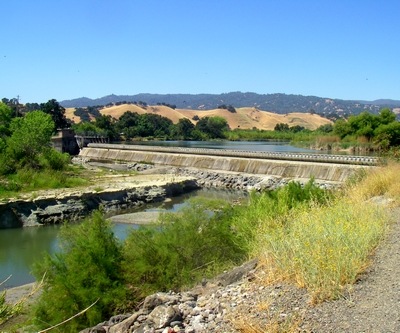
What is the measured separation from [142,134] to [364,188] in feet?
356

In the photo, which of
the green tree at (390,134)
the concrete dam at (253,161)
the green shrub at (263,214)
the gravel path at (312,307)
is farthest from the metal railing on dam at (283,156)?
the green tree at (390,134)

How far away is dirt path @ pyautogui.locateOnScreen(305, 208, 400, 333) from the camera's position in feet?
18.6

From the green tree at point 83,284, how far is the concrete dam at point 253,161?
72.9ft

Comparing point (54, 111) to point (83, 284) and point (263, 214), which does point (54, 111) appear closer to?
point (263, 214)

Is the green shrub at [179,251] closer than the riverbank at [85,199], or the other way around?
the green shrub at [179,251]

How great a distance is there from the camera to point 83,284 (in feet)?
38.2

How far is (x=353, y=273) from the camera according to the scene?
22.9 feet

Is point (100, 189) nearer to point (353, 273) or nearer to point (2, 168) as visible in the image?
point (2, 168)

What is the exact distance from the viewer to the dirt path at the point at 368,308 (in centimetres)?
567

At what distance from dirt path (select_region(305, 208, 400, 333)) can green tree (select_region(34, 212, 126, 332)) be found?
21.4 ft

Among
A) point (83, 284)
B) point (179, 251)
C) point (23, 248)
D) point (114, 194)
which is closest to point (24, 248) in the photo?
point (23, 248)

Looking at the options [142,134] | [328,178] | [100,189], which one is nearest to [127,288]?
[100,189]

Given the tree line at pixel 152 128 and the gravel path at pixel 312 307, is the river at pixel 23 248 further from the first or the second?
the tree line at pixel 152 128

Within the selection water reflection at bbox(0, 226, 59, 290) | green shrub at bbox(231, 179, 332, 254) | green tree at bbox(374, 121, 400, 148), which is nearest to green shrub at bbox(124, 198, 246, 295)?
green shrub at bbox(231, 179, 332, 254)
